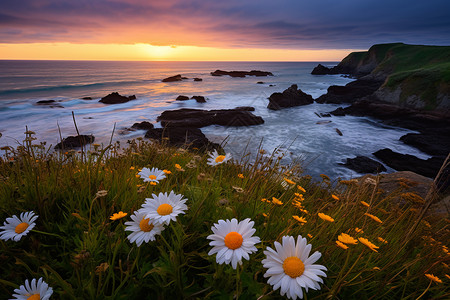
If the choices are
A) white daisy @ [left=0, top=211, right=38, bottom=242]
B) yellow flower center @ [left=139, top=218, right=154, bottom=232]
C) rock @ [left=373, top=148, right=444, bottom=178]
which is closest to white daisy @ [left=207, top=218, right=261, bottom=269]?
yellow flower center @ [left=139, top=218, right=154, bottom=232]

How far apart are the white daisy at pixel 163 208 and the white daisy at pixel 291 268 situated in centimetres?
52

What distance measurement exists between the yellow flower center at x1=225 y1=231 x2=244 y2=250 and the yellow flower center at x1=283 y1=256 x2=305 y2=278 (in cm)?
22

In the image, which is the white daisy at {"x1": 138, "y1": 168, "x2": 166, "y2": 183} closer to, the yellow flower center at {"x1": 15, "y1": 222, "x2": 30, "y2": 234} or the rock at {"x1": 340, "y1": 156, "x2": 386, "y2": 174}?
the yellow flower center at {"x1": 15, "y1": 222, "x2": 30, "y2": 234}

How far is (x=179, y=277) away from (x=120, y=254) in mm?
538

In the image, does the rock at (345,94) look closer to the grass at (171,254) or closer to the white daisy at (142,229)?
the grass at (171,254)

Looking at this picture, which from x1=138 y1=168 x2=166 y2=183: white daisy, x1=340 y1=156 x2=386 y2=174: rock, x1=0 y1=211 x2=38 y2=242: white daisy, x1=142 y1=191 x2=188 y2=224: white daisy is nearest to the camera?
x1=142 y1=191 x2=188 y2=224: white daisy

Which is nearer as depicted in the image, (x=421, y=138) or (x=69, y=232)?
(x=69, y=232)

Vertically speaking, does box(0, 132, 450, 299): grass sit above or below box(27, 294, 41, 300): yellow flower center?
below

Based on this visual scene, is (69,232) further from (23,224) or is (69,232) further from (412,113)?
(412,113)

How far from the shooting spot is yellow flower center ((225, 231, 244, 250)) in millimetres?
1058

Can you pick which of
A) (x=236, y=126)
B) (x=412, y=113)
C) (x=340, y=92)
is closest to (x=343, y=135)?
(x=236, y=126)

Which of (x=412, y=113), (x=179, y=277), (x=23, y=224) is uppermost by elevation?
(x=23, y=224)

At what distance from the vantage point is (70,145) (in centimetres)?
1149

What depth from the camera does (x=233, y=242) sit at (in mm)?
1057
